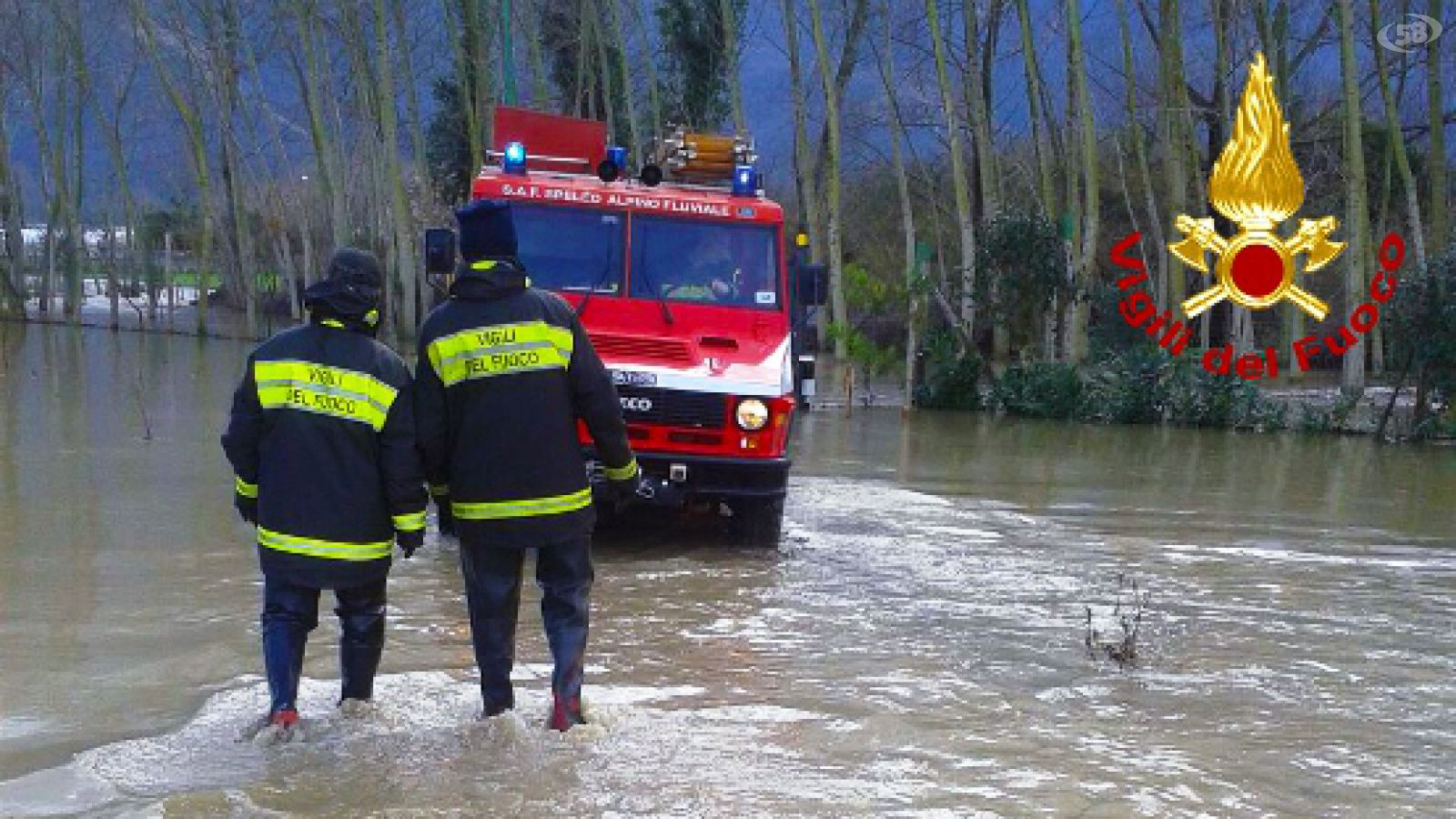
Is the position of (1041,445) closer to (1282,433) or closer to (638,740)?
(1282,433)

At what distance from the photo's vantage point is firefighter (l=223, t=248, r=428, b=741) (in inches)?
219

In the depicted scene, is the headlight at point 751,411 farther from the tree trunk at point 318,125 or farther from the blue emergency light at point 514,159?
the tree trunk at point 318,125

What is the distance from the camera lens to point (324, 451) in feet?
18.3

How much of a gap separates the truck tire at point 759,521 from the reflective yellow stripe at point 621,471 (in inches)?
151

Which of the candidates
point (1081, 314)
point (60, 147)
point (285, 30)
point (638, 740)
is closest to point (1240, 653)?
point (638, 740)

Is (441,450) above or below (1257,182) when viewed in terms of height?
below

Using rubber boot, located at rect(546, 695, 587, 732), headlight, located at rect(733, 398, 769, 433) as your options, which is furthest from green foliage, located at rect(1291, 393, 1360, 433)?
rubber boot, located at rect(546, 695, 587, 732)

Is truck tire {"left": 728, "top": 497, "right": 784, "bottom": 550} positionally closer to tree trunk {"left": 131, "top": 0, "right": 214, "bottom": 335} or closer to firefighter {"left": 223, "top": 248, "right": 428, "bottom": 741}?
firefighter {"left": 223, "top": 248, "right": 428, "bottom": 741}

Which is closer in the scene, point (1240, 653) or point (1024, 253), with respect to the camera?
point (1240, 653)

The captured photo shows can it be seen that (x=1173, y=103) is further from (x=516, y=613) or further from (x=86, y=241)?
(x=86, y=241)

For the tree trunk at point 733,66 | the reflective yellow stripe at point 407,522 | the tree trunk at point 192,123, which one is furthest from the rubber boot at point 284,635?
the tree trunk at point 192,123

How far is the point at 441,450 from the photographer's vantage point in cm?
579

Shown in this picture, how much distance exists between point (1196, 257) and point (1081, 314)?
11.0 meters

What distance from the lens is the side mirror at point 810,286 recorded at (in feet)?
34.5
